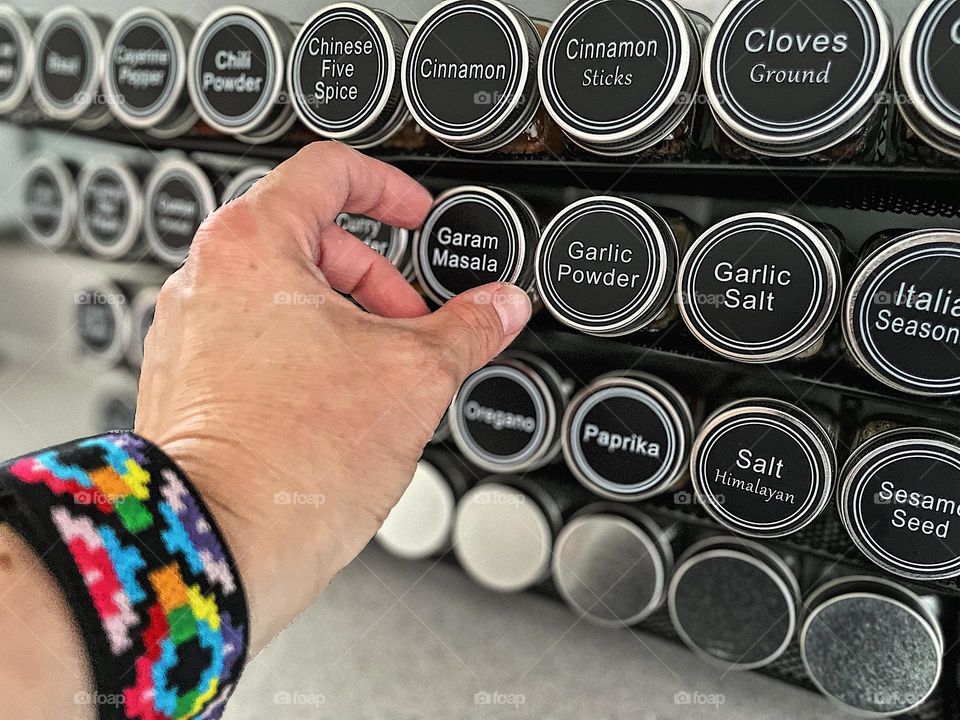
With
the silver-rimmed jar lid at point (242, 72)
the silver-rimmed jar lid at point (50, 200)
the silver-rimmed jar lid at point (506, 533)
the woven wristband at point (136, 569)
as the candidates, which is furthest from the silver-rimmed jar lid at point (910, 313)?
the silver-rimmed jar lid at point (50, 200)

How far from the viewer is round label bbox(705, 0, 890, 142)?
49 centimetres

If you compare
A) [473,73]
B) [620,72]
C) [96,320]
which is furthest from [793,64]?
[96,320]

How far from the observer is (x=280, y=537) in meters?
0.50

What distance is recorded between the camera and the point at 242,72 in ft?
2.49

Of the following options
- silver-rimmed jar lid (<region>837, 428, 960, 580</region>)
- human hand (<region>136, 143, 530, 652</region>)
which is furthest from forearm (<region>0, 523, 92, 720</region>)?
silver-rimmed jar lid (<region>837, 428, 960, 580</region>)

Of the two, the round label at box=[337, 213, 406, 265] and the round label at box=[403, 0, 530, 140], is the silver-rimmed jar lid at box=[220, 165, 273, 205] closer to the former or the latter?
the round label at box=[337, 213, 406, 265]

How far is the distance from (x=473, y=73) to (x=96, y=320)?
72cm

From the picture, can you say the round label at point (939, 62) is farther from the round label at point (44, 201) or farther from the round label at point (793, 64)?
the round label at point (44, 201)

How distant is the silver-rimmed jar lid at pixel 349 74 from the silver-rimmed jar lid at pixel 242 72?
0.14ft

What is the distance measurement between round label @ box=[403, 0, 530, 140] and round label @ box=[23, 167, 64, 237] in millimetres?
666

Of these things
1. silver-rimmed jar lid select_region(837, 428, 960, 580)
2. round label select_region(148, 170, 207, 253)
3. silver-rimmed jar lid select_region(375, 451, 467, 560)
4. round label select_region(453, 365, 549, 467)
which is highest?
round label select_region(148, 170, 207, 253)

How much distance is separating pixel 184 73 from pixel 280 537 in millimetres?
588

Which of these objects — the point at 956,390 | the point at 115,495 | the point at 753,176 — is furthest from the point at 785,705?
the point at 115,495

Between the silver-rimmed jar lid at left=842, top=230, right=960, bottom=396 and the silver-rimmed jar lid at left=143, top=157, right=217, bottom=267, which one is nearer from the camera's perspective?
the silver-rimmed jar lid at left=842, top=230, right=960, bottom=396
